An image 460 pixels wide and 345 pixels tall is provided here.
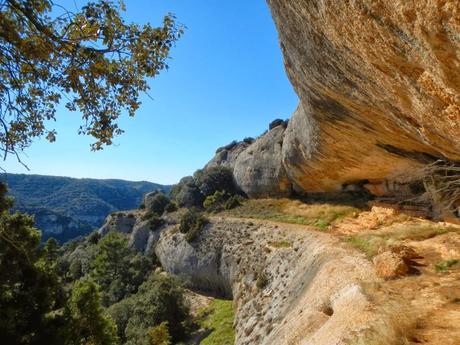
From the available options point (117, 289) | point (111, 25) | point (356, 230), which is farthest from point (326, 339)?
point (117, 289)

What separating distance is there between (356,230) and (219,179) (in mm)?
27400

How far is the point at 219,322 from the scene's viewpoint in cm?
2033

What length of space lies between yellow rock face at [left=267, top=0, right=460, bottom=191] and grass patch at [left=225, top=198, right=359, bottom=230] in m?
9.89

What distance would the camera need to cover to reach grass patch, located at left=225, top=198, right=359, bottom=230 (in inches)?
928

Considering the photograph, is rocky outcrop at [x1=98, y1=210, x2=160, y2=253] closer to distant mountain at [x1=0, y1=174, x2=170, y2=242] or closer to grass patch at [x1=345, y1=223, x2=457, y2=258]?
grass patch at [x1=345, y1=223, x2=457, y2=258]

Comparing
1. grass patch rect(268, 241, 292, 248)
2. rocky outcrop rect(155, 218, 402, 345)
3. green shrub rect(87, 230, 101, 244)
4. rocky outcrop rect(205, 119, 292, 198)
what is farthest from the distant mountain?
grass patch rect(268, 241, 292, 248)

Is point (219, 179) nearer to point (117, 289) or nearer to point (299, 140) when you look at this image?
point (117, 289)

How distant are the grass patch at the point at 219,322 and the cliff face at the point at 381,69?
12107 millimetres

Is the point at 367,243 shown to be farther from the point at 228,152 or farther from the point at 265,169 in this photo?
the point at 228,152

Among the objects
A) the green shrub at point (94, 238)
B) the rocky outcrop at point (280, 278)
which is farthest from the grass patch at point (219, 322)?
the green shrub at point (94, 238)

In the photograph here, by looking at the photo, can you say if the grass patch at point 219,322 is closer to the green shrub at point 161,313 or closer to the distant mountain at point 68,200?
the green shrub at point 161,313

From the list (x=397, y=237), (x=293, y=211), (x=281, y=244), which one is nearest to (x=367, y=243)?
(x=397, y=237)

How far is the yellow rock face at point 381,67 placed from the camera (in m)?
4.60

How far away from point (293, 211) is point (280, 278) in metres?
12.2
